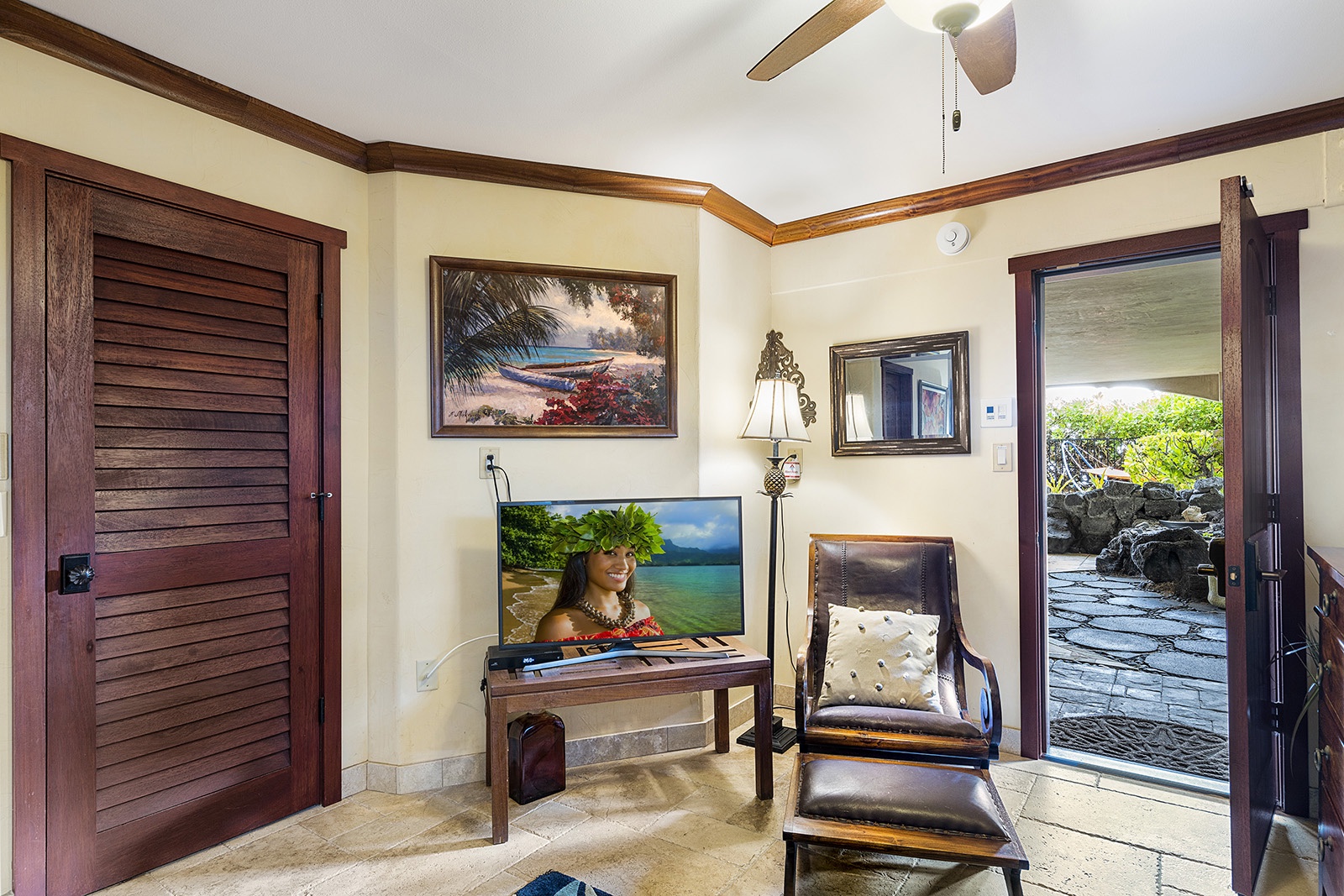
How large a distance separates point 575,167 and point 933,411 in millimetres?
1946

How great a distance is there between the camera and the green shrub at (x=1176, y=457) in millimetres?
6160

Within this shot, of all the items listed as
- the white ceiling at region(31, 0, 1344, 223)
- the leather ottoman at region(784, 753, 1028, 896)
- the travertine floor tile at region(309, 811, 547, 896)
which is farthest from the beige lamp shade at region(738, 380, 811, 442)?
the travertine floor tile at region(309, 811, 547, 896)

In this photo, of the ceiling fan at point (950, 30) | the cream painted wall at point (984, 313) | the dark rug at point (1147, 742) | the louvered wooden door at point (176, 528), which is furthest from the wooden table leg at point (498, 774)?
the dark rug at point (1147, 742)

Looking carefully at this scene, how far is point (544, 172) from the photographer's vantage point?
2.93 meters

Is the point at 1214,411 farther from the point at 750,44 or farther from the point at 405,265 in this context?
the point at 405,265

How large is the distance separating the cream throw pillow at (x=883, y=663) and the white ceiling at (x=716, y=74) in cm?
190

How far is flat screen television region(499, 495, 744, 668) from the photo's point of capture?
2.65 meters

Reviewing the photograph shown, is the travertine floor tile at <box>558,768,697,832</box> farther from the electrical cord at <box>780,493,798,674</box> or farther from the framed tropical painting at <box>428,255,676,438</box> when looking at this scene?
the framed tropical painting at <box>428,255,676,438</box>

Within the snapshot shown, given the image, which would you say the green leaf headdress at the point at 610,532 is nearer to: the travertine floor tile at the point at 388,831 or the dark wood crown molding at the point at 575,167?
the travertine floor tile at the point at 388,831

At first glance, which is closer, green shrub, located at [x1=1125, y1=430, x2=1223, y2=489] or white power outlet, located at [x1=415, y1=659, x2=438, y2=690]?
white power outlet, located at [x1=415, y1=659, x2=438, y2=690]

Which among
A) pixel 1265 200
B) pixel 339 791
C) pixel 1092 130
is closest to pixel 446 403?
pixel 339 791

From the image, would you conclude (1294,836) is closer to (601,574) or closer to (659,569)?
(659,569)

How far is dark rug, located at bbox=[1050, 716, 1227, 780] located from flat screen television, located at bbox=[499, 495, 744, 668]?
1737 millimetres

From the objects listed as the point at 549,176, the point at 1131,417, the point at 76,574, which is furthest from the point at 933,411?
the point at 1131,417
